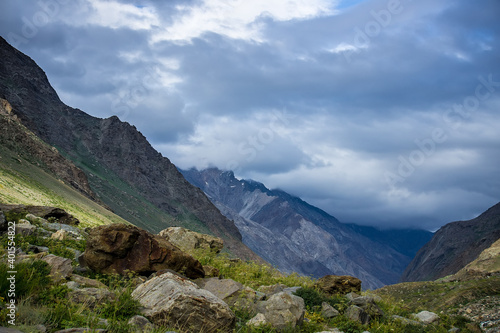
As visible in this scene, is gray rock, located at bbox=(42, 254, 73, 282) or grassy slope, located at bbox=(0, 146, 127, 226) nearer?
gray rock, located at bbox=(42, 254, 73, 282)

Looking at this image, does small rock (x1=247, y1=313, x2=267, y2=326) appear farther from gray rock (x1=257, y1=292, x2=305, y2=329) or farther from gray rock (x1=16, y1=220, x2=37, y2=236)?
gray rock (x1=16, y1=220, x2=37, y2=236)

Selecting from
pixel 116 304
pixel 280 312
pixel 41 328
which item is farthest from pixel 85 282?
pixel 280 312

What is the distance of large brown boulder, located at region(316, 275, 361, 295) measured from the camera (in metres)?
17.6

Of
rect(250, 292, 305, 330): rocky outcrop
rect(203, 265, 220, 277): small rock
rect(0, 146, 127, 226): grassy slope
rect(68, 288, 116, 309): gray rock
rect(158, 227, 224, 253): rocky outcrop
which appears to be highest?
rect(0, 146, 127, 226): grassy slope

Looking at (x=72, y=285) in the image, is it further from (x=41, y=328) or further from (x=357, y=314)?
(x=357, y=314)

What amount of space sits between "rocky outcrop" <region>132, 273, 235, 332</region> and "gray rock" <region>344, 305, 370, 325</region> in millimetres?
5135

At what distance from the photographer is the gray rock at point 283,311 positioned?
10.7m

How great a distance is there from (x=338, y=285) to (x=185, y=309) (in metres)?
10.4

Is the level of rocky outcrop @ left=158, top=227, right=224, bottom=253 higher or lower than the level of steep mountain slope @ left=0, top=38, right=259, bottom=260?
lower

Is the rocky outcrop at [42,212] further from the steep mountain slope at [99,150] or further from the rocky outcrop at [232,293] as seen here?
the steep mountain slope at [99,150]

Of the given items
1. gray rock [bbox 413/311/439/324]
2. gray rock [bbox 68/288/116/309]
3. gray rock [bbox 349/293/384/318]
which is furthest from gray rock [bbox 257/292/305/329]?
gray rock [bbox 413/311/439/324]

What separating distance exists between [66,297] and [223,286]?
202 inches

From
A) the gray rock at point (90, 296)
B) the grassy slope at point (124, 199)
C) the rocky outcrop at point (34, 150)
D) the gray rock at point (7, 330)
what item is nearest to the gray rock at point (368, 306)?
the gray rock at point (90, 296)

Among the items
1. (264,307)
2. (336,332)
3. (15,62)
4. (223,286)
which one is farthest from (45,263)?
(15,62)
